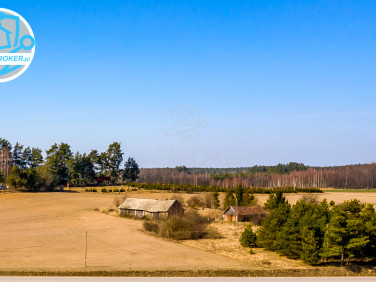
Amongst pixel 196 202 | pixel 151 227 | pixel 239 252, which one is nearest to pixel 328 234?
pixel 239 252

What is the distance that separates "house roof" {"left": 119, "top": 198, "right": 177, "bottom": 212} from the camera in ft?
199

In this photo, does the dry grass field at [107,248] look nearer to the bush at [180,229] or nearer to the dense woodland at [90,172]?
the bush at [180,229]

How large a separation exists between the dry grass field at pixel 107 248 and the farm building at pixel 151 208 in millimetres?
3218

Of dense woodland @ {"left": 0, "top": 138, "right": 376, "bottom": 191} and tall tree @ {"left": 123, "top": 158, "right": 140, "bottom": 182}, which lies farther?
tall tree @ {"left": 123, "top": 158, "right": 140, "bottom": 182}

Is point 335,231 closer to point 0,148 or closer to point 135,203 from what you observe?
point 135,203

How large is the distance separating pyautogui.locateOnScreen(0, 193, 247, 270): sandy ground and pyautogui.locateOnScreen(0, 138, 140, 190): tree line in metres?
31.6

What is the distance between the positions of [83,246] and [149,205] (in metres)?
23.2

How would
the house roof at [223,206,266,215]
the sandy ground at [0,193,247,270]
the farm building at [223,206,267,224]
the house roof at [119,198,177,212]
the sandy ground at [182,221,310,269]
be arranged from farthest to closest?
the house roof at [223,206,266,215]
the farm building at [223,206,267,224]
the house roof at [119,198,177,212]
the sandy ground at [182,221,310,269]
the sandy ground at [0,193,247,270]

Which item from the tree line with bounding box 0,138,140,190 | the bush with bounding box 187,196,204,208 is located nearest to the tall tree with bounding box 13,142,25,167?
the tree line with bounding box 0,138,140,190

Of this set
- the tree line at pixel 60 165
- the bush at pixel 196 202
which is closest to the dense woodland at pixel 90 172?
the tree line at pixel 60 165

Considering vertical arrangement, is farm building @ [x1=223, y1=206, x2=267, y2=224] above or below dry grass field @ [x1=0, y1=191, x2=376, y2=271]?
above

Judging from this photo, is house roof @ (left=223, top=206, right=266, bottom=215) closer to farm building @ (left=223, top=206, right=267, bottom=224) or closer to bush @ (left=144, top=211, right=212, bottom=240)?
farm building @ (left=223, top=206, right=267, bottom=224)

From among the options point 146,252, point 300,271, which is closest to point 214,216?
point 146,252

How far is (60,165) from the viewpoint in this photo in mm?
110375
